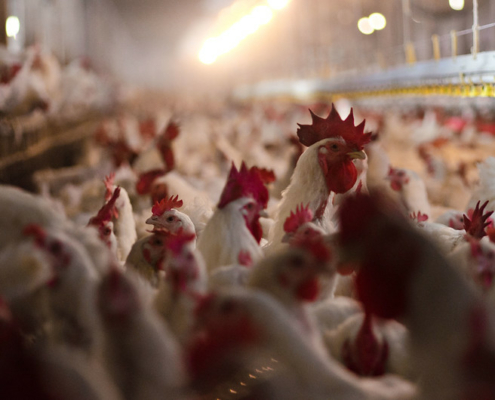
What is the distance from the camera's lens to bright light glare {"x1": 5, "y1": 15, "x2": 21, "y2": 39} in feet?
24.5

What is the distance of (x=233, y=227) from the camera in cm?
181

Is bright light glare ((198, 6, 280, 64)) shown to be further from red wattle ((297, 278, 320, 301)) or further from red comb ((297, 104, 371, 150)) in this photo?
red wattle ((297, 278, 320, 301))

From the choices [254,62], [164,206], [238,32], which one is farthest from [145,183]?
[254,62]

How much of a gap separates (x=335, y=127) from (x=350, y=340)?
1.16 meters

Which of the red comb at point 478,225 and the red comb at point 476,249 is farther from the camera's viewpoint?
the red comb at point 478,225

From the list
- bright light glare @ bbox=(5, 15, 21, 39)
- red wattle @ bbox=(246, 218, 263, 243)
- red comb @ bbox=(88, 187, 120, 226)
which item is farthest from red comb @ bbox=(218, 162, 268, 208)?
bright light glare @ bbox=(5, 15, 21, 39)

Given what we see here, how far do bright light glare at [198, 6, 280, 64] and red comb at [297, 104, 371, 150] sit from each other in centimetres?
738

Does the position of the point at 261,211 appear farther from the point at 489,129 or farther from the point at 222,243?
the point at 489,129

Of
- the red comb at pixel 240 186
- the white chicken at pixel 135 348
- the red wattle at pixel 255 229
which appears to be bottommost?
the white chicken at pixel 135 348

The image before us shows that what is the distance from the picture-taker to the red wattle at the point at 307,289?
116cm

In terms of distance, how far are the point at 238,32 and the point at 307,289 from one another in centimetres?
1027

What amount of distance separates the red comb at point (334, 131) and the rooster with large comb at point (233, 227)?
1.54 ft

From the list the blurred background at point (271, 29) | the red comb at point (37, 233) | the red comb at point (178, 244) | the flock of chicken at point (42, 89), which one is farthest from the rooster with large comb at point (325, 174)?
the flock of chicken at point (42, 89)

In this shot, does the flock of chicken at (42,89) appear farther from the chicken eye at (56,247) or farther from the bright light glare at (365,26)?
the bright light glare at (365,26)
